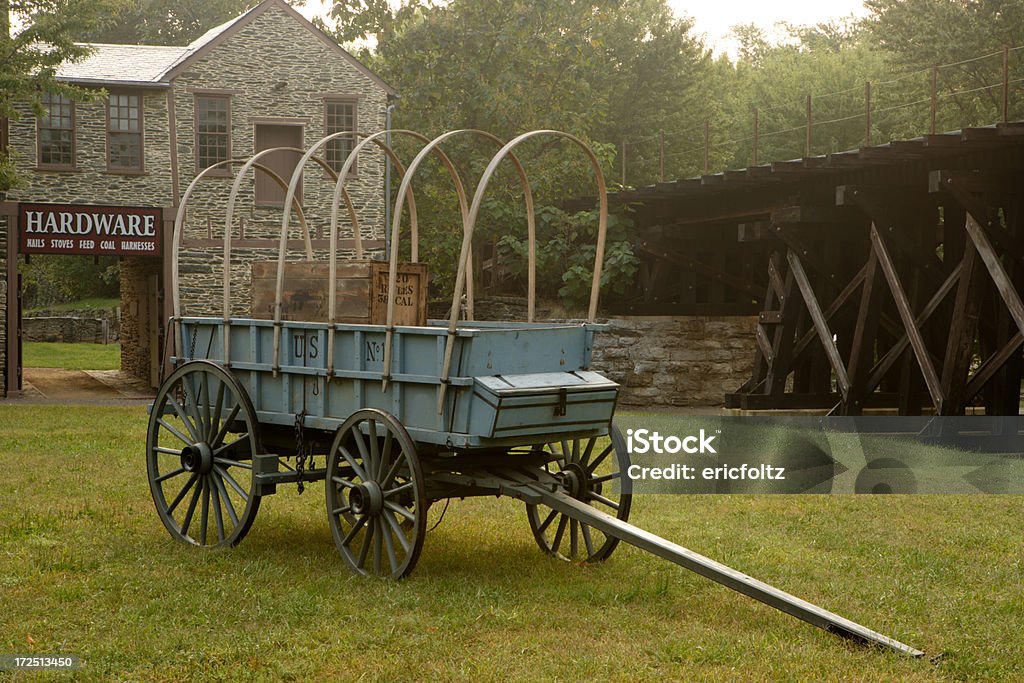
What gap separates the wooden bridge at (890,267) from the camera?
14.0m

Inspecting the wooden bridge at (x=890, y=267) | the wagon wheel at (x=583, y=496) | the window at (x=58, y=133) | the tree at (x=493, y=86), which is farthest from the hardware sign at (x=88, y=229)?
the wagon wheel at (x=583, y=496)

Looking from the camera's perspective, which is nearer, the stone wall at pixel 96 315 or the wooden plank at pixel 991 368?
the wooden plank at pixel 991 368

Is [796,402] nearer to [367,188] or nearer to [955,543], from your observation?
[955,543]

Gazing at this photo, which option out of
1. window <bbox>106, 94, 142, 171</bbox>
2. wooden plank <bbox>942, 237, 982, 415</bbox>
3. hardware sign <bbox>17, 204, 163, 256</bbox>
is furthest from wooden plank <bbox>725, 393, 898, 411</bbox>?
window <bbox>106, 94, 142, 171</bbox>

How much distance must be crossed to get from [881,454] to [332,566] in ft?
24.9

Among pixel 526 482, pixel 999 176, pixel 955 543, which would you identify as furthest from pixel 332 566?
pixel 999 176

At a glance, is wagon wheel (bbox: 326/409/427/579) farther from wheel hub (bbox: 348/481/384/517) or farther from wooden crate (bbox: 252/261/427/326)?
wooden crate (bbox: 252/261/427/326)

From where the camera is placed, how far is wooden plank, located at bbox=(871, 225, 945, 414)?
46.1ft

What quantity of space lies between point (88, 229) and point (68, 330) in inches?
Answer: 802

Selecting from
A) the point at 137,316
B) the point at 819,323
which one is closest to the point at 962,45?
the point at 819,323

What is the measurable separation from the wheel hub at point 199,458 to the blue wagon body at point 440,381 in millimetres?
455

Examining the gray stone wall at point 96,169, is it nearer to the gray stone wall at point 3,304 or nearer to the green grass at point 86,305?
the gray stone wall at point 3,304

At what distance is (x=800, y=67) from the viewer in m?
46.8

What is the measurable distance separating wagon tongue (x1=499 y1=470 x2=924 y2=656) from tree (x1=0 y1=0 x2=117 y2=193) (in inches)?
555
